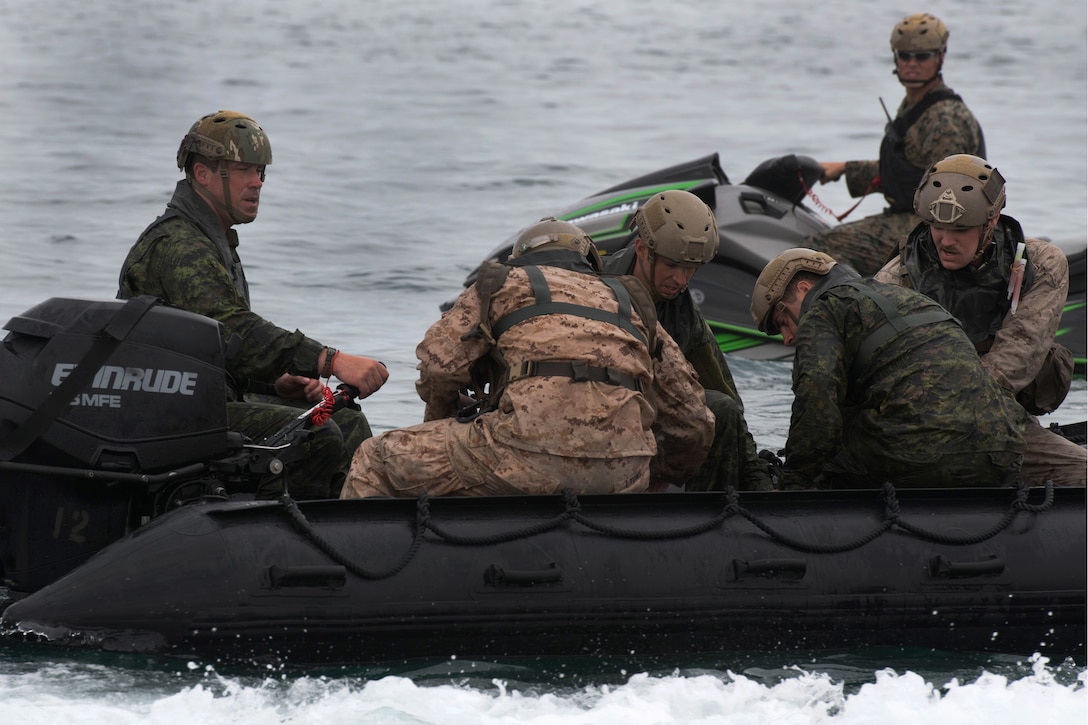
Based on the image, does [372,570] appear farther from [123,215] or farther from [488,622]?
[123,215]

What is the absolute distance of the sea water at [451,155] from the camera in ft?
14.0

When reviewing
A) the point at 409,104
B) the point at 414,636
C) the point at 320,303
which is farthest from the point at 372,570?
the point at 409,104

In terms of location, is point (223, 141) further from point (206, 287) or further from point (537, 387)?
point (537, 387)

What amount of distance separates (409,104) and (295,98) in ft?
5.44

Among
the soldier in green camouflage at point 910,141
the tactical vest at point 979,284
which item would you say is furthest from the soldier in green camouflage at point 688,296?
the soldier in green camouflage at point 910,141

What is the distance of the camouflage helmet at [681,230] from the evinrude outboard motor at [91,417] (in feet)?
4.46

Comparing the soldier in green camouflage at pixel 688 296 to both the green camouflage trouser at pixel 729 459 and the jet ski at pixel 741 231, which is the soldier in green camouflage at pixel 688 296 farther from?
the jet ski at pixel 741 231

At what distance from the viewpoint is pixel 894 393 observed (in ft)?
15.6

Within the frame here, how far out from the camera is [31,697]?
4.10m

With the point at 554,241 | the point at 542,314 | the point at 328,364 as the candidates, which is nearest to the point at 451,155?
the point at 328,364

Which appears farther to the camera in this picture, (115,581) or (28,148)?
(28,148)

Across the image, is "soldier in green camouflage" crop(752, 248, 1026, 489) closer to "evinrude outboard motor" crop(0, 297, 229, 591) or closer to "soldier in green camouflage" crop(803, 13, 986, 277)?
"evinrude outboard motor" crop(0, 297, 229, 591)

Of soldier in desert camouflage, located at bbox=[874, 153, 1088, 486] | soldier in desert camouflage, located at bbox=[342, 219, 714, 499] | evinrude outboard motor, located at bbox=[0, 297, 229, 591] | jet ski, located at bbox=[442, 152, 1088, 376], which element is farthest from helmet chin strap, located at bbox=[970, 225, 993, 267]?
jet ski, located at bbox=[442, 152, 1088, 376]

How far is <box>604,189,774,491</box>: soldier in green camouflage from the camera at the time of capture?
500 cm
